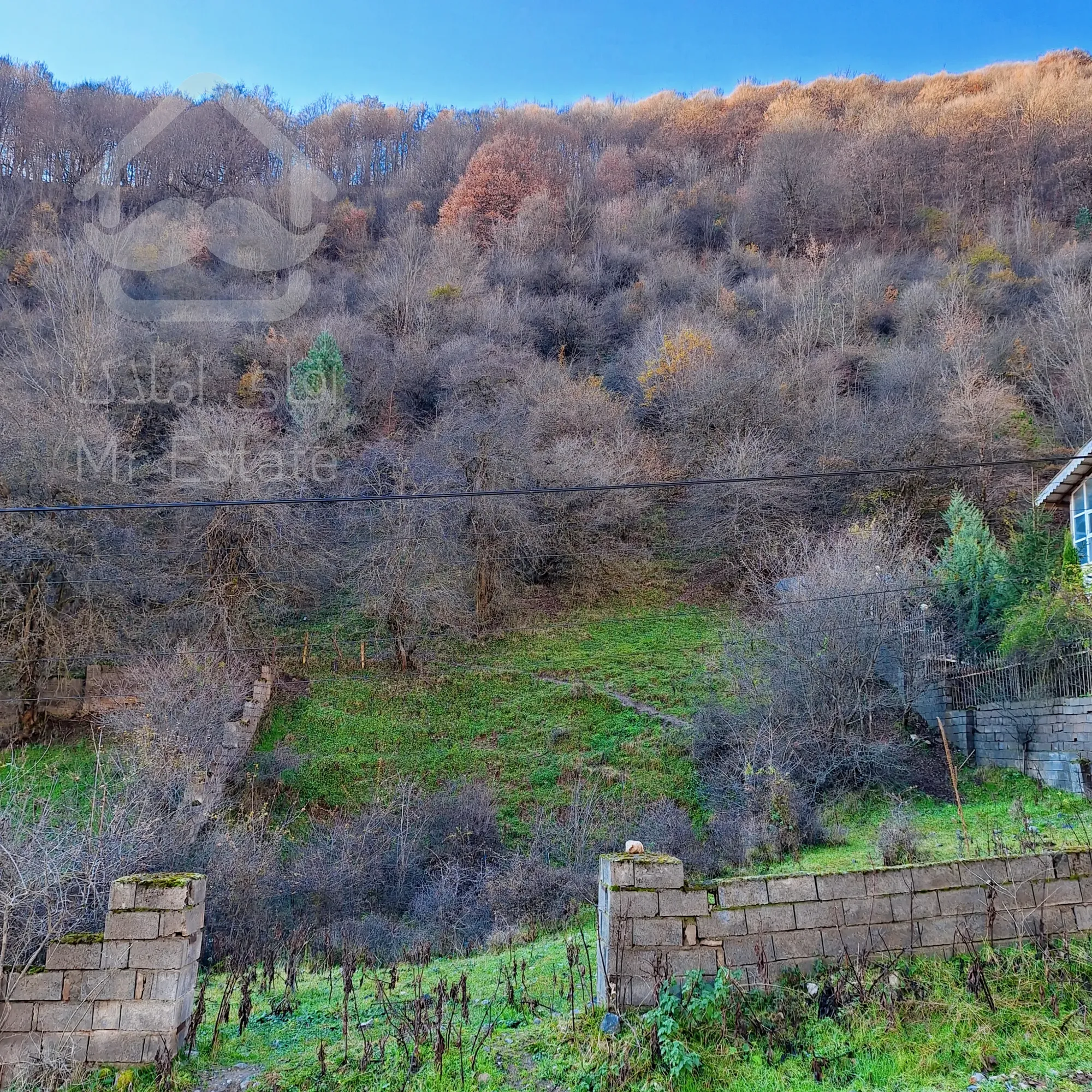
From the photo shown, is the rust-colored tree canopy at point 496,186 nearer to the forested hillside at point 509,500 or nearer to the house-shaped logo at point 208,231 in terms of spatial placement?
the forested hillside at point 509,500

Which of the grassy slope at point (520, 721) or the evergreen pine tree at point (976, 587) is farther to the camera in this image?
the evergreen pine tree at point (976, 587)

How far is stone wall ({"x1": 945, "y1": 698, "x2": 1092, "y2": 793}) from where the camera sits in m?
13.3

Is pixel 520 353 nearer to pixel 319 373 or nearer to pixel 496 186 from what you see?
pixel 319 373

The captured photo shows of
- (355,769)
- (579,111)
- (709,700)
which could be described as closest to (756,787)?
(709,700)

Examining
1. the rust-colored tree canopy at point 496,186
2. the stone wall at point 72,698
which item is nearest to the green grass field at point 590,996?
Answer: the stone wall at point 72,698

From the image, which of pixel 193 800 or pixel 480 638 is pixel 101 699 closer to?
pixel 193 800

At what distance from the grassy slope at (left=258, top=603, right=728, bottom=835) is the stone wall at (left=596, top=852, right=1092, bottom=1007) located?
29.9 ft

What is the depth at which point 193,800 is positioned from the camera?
12180 mm

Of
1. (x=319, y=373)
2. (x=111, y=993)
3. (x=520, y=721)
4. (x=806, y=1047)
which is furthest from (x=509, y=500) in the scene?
(x=806, y=1047)

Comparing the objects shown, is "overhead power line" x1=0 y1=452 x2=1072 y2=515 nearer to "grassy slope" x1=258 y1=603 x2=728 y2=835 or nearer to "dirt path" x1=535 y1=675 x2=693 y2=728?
"grassy slope" x1=258 y1=603 x2=728 y2=835

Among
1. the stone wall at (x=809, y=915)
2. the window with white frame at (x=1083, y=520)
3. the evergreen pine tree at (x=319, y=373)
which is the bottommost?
the stone wall at (x=809, y=915)

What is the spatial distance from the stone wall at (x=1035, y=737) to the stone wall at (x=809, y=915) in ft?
27.6

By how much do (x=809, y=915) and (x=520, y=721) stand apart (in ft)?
42.1

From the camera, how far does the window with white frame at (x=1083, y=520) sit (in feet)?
56.1
